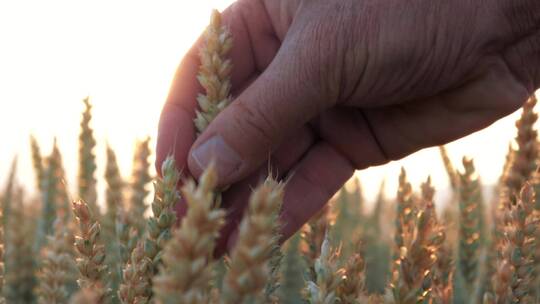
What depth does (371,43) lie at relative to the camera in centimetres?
163

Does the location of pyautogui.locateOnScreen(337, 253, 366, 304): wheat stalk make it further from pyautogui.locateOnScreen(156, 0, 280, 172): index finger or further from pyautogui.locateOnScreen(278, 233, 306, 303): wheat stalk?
pyautogui.locateOnScreen(278, 233, 306, 303): wheat stalk

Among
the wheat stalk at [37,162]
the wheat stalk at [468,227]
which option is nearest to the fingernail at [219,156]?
the wheat stalk at [468,227]

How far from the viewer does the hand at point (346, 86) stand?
1.58 meters

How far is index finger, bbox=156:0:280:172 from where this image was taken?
76.9 inches

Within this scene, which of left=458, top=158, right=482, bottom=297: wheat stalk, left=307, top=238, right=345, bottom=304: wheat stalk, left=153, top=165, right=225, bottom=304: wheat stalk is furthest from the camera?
left=458, top=158, right=482, bottom=297: wheat stalk

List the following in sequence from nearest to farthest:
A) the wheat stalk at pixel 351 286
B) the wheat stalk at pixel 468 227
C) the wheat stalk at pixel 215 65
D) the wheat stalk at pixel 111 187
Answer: the wheat stalk at pixel 351 286 < the wheat stalk at pixel 215 65 < the wheat stalk at pixel 468 227 < the wheat stalk at pixel 111 187

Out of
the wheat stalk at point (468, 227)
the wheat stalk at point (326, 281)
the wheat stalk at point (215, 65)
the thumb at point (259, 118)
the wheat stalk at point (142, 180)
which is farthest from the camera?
the wheat stalk at point (142, 180)

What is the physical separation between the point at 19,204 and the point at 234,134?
3.54ft

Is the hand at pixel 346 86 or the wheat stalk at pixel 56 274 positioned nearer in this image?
the wheat stalk at pixel 56 274

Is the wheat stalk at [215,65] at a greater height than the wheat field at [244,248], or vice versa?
the wheat stalk at [215,65]

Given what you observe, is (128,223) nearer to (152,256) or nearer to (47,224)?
(152,256)

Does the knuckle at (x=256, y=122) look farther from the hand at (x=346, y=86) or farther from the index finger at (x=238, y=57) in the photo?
Result: the index finger at (x=238, y=57)

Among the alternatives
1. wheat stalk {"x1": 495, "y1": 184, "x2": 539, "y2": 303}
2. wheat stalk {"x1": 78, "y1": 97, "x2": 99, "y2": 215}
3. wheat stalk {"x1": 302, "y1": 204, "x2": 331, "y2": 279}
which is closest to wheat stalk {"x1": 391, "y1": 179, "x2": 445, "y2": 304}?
wheat stalk {"x1": 495, "y1": 184, "x2": 539, "y2": 303}

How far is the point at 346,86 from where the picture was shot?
1.71 metres
